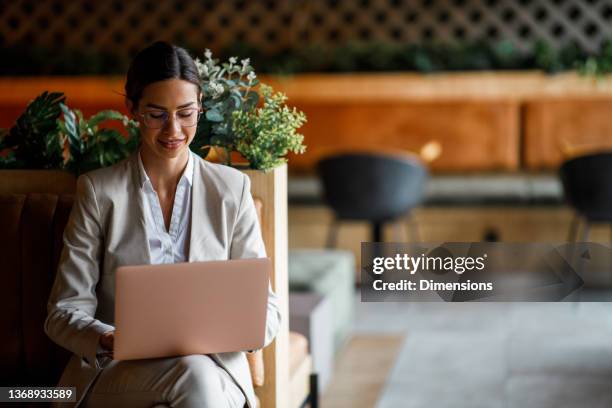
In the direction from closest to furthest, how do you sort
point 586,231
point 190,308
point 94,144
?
1. point 190,308
2. point 94,144
3. point 586,231

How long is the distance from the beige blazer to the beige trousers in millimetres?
29

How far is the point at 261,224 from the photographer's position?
241 cm

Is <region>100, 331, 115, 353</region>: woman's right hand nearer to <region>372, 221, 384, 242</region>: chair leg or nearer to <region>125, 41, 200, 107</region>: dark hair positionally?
<region>125, 41, 200, 107</region>: dark hair

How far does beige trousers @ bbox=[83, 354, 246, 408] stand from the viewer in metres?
1.89

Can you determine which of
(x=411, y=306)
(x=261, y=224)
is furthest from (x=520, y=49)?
(x=261, y=224)

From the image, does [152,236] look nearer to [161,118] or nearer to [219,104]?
[161,118]

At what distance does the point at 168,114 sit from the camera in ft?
6.59

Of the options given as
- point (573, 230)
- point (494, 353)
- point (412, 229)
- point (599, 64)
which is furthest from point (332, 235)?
point (599, 64)

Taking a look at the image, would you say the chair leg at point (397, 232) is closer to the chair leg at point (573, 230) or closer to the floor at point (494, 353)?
the floor at point (494, 353)

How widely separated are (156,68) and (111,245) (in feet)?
1.28

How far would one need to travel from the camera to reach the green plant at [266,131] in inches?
93.3
